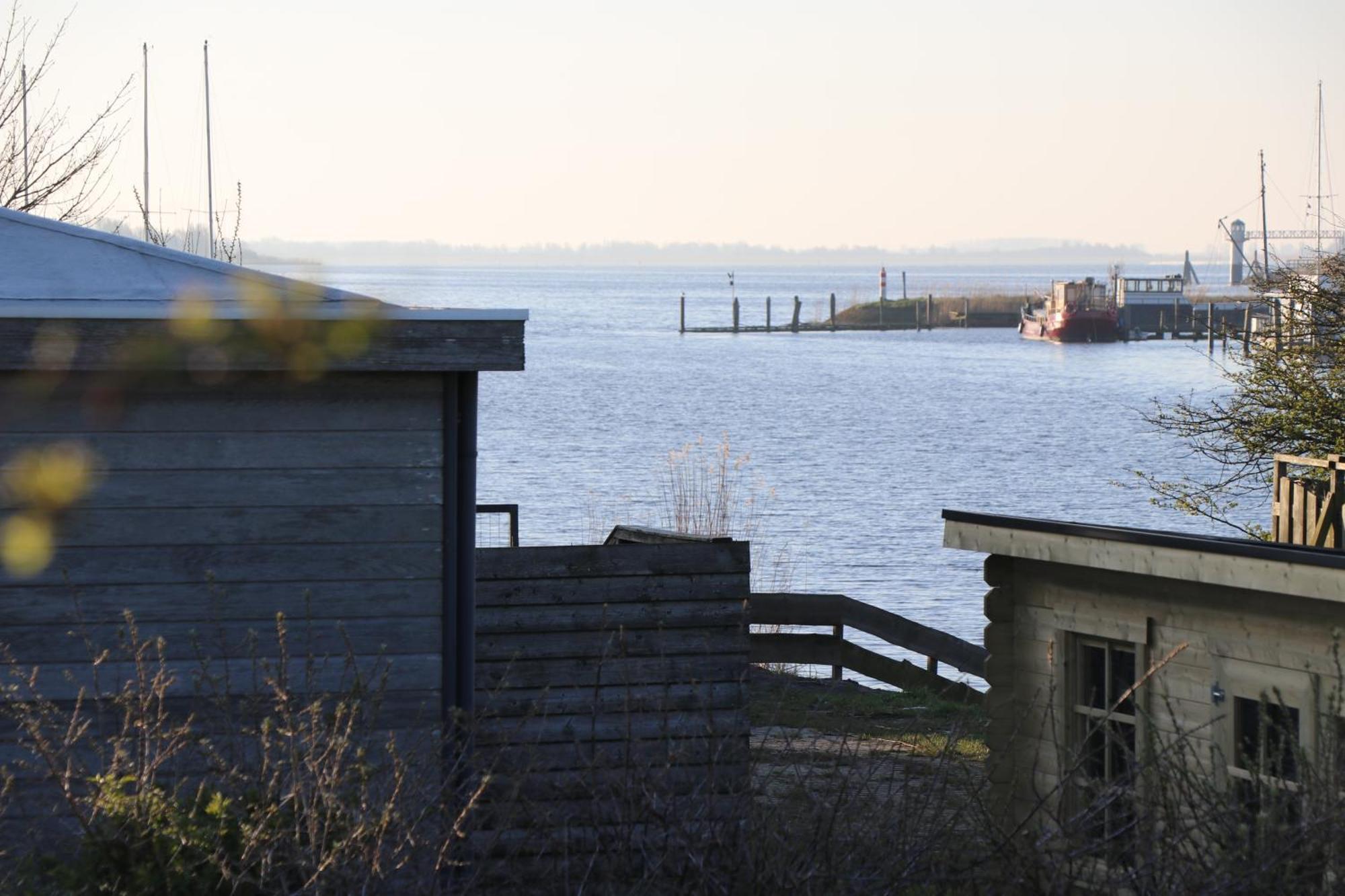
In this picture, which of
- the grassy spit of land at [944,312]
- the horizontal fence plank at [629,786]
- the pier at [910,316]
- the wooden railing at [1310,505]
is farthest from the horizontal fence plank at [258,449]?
the grassy spit of land at [944,312]

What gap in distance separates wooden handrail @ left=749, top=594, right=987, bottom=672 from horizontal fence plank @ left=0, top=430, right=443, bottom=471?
26.0 feet

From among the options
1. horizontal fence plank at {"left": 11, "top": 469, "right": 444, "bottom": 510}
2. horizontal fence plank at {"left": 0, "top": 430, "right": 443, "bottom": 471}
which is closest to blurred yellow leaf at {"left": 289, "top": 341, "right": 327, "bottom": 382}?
horizontal fence plank at {"left": 0, "top": 430, "right": 443, "bottom": 471}

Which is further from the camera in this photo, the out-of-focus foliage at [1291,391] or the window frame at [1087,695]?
the out-of-focus foliage at [1291,391]

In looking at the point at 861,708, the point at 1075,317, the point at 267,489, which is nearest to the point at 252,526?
the point at 267,489

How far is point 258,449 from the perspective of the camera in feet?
20.5

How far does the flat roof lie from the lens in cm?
766

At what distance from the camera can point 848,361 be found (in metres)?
93.1

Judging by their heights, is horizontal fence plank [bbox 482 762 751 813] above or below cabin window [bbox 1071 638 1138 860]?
above

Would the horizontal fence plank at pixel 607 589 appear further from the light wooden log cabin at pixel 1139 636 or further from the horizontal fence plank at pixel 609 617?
the light wooden log cabin at pixel 1139 636

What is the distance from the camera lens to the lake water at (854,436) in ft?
93.0

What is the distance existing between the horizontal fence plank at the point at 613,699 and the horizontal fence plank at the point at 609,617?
0.31 meters

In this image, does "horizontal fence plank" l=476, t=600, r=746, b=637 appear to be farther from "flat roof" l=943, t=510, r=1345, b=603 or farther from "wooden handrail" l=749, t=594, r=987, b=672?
"wooden handrail" l=749, t=594, r=987, b=672

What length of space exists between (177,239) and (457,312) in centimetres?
2743

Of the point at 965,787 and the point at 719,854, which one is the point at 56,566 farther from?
the point at 965,787
